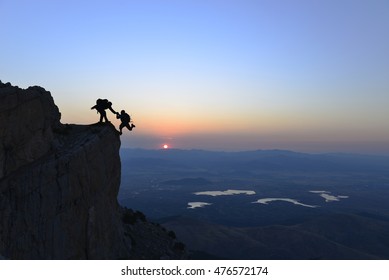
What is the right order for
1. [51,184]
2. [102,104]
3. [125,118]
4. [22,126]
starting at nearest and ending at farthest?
1. [51,184]
2. [22,126]
3. [102,104]
4. [125,118]

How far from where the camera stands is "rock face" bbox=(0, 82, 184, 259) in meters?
34.2

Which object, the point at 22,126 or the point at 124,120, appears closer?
the point at 22,126

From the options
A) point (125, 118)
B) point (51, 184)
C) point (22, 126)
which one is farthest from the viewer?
point (125, 118)

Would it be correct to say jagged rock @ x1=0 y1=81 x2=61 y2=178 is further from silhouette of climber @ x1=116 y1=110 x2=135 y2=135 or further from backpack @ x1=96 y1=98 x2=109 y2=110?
silhouette of climber @ x1=116 y1=110 x2=135 y2=135

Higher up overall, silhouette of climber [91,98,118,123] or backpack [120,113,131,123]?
silhouette of climber [91,98,118,123]

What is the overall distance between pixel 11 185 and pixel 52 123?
40.8 feet

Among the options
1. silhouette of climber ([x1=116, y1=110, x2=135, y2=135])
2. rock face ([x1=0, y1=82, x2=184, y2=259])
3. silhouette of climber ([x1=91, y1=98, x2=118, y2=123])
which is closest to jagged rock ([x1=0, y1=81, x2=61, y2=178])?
rock face ([x1=0, y1=82, x2=184, y2=259])

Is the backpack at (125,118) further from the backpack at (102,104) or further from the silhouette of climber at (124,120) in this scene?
the backpack at (102,104)

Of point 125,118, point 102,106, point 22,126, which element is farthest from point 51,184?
point 125,118

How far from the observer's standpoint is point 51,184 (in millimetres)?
36688

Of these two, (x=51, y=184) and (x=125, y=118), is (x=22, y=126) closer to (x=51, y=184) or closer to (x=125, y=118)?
(x=51, y=184)

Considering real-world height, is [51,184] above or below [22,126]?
below

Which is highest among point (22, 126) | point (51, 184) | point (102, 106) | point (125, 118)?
point (102, 106)
